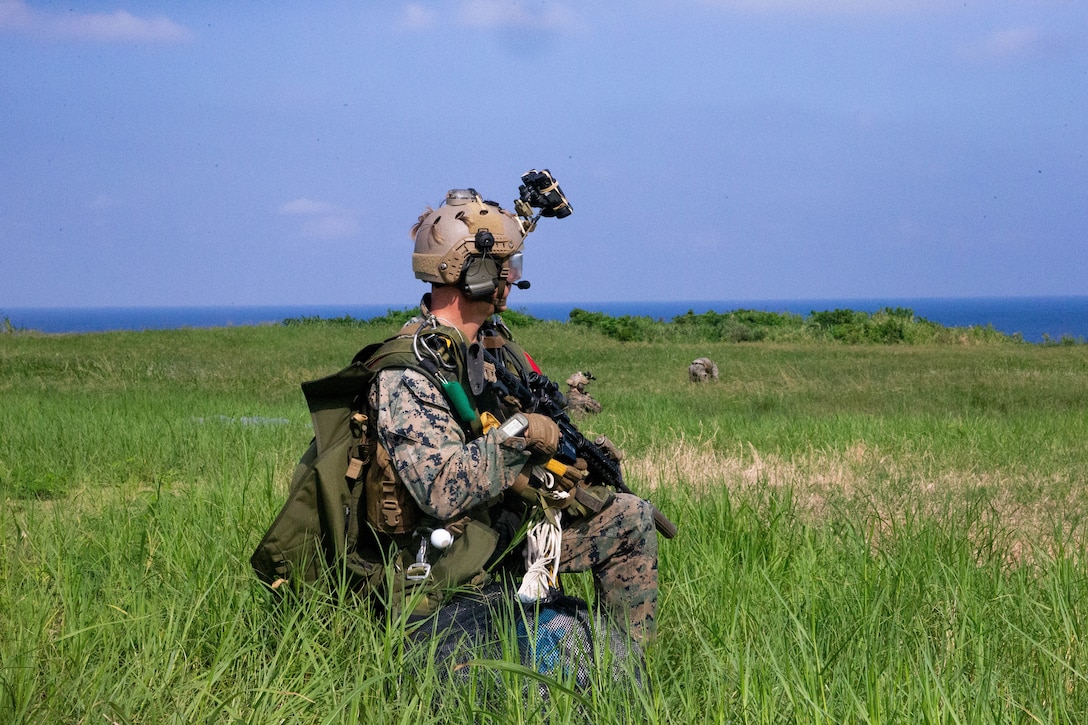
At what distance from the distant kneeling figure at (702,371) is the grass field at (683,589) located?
21.6ft

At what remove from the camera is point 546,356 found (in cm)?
2302

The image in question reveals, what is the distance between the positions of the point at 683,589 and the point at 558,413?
3.16ft

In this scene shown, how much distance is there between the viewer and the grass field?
10.7ft

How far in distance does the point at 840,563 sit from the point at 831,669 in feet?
4.25

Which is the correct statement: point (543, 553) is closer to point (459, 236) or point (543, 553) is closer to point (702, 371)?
point (459, 236)

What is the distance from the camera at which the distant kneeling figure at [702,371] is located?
58.2 ft

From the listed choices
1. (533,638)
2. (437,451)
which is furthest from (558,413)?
(533,638)

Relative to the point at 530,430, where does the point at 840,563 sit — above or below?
below

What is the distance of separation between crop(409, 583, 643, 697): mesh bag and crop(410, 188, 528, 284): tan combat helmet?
1.24 metres

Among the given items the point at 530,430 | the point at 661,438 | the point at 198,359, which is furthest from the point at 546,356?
the point at 530,430

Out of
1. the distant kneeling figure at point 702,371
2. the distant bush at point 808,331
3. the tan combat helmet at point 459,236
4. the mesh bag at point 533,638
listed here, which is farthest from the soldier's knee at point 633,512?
the distant bush at point 808,331

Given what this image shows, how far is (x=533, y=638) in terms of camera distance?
11.8ft

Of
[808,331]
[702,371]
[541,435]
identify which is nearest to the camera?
[541,435]

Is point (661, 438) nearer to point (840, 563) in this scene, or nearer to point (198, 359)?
point (840, 563)
